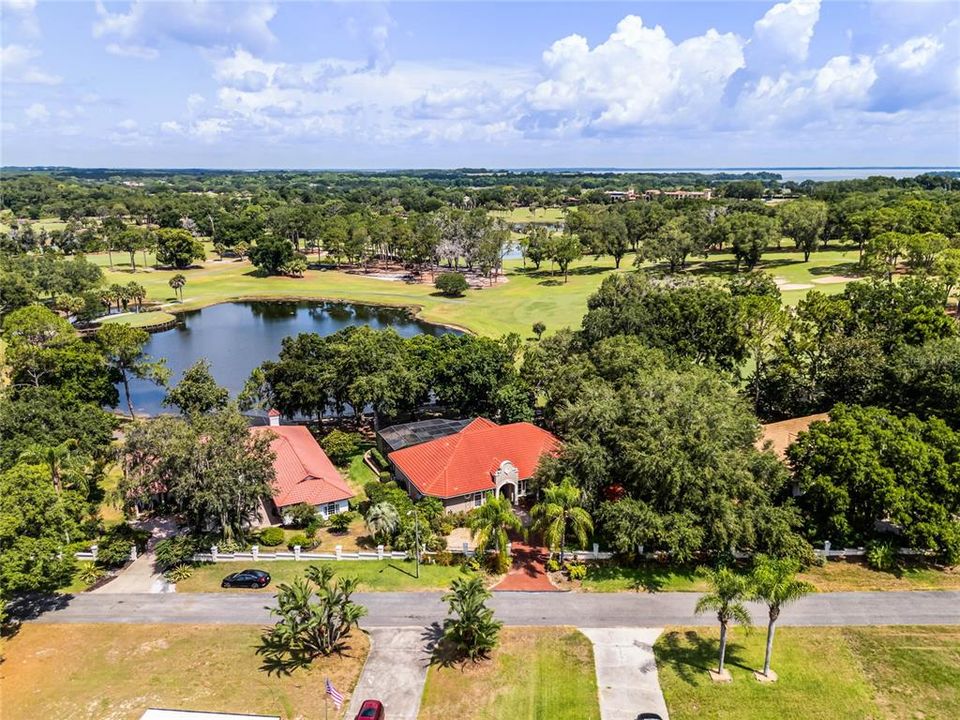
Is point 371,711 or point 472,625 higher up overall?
point 472,625

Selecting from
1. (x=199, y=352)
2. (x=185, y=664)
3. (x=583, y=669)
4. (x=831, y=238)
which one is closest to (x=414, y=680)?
(x=583, y=669)

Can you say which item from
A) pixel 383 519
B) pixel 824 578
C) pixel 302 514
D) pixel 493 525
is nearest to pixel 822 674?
A: pixel 824 578

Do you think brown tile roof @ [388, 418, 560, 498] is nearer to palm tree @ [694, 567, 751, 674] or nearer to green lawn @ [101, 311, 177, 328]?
palm tree @ [694, 567, 751, 674]

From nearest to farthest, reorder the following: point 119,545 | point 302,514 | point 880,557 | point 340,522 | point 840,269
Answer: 1. point 880,557
2. point 119,545
3. point 340,522
4. point 302,514
5. point 840,269

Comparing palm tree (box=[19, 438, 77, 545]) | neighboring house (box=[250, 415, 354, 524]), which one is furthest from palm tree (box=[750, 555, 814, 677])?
palm tree (box=[19, 438, 77, 545])

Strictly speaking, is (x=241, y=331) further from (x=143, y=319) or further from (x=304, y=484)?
(x=304, y=484)

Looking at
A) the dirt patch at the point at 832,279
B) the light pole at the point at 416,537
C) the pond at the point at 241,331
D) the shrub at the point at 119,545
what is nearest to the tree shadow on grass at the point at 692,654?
the light pole at the point at 416,537
